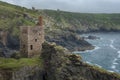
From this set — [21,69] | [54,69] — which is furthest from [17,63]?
[54,69]

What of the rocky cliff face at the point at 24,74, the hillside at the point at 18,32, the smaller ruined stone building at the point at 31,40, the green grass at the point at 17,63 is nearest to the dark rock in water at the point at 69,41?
the hillside at the point at 18,32

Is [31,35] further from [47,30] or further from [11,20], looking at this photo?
[47,30]

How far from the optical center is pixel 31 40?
76.0 m

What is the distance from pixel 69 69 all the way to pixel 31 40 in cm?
1174

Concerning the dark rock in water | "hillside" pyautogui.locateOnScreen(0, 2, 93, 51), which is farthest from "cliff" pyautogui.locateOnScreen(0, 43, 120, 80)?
the dark rock in water

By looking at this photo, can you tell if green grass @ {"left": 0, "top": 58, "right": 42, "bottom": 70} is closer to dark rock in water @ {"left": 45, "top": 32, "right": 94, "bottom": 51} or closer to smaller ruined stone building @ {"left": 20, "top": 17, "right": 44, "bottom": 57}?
smaller ruined stone building @ {"left": 20, "top": 17, "right": 44, "bottom": 57}

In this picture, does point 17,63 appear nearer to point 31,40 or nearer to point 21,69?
point 21,69

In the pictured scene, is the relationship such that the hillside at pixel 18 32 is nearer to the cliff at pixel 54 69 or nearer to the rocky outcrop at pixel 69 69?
the rocky outcrop at pixel 69 69

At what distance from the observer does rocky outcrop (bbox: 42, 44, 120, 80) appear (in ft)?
223

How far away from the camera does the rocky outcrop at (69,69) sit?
6806 cm

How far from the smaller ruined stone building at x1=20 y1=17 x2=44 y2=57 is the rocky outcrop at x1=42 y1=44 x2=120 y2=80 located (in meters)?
4.62

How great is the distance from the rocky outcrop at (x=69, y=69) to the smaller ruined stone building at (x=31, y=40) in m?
4.62

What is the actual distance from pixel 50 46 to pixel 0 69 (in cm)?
1373

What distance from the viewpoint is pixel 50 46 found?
74.4m
